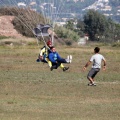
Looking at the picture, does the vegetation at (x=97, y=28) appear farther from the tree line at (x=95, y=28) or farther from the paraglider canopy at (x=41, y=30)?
the paraglider canopy at (x=41, y=30)

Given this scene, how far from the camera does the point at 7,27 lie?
80.8 metres

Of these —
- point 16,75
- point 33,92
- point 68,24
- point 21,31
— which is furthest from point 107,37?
point 33,92

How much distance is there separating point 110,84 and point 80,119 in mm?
8017

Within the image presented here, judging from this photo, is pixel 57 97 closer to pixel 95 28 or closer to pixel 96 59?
pixel 96 59

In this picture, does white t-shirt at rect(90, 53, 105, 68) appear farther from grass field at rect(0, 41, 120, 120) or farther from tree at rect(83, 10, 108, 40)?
tree at rect(83, 10, 108, 40)

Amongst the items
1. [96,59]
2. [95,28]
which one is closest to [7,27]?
[95,28]

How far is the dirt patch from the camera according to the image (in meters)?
78.1

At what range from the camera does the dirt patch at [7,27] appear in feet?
256

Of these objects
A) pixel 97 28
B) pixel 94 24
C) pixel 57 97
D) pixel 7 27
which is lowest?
pixel 97 28

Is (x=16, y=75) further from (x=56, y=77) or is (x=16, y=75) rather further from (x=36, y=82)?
A: (x=36, y=82)

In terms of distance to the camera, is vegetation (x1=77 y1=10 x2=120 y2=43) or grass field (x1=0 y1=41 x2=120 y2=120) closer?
grass field (x1=0 y1=41 x2=120 y2=120)

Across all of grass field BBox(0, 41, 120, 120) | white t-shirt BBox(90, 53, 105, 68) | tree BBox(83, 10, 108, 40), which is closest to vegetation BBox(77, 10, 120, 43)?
tree BBox(83, 10, 108, 40)

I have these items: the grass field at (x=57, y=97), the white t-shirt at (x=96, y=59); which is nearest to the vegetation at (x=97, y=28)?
the grass field at (x=57, y=97)

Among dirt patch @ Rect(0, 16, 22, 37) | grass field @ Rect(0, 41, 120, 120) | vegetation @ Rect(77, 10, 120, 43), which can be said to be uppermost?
grass field @ Rect(0, 41, 120, 120)
